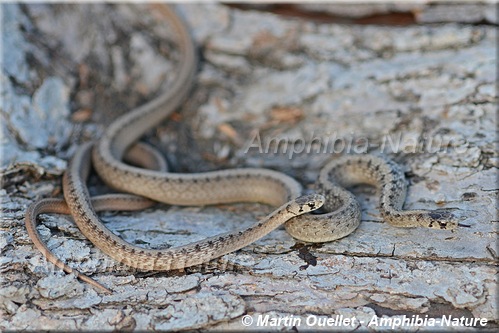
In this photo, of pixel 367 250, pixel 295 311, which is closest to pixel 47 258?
pixel 295 311

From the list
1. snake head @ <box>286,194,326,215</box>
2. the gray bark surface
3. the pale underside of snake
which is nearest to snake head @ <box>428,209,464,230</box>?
the pale underside of snake

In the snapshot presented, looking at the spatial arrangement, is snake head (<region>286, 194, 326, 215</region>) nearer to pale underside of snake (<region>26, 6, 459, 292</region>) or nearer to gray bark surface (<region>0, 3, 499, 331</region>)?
pale underside of snake (<region>26, 6, 459, 292</region>)

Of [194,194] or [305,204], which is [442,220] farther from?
[194,194]

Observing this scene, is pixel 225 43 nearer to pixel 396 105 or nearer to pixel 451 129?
pixel 396 105

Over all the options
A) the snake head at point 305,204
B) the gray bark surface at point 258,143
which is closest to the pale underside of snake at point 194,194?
the snake head at point 305,204

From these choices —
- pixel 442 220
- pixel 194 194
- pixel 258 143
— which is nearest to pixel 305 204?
pixel 442 220

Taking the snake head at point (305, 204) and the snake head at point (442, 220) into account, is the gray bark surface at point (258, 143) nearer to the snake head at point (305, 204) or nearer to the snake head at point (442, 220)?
the snake head at point (442, 220)
